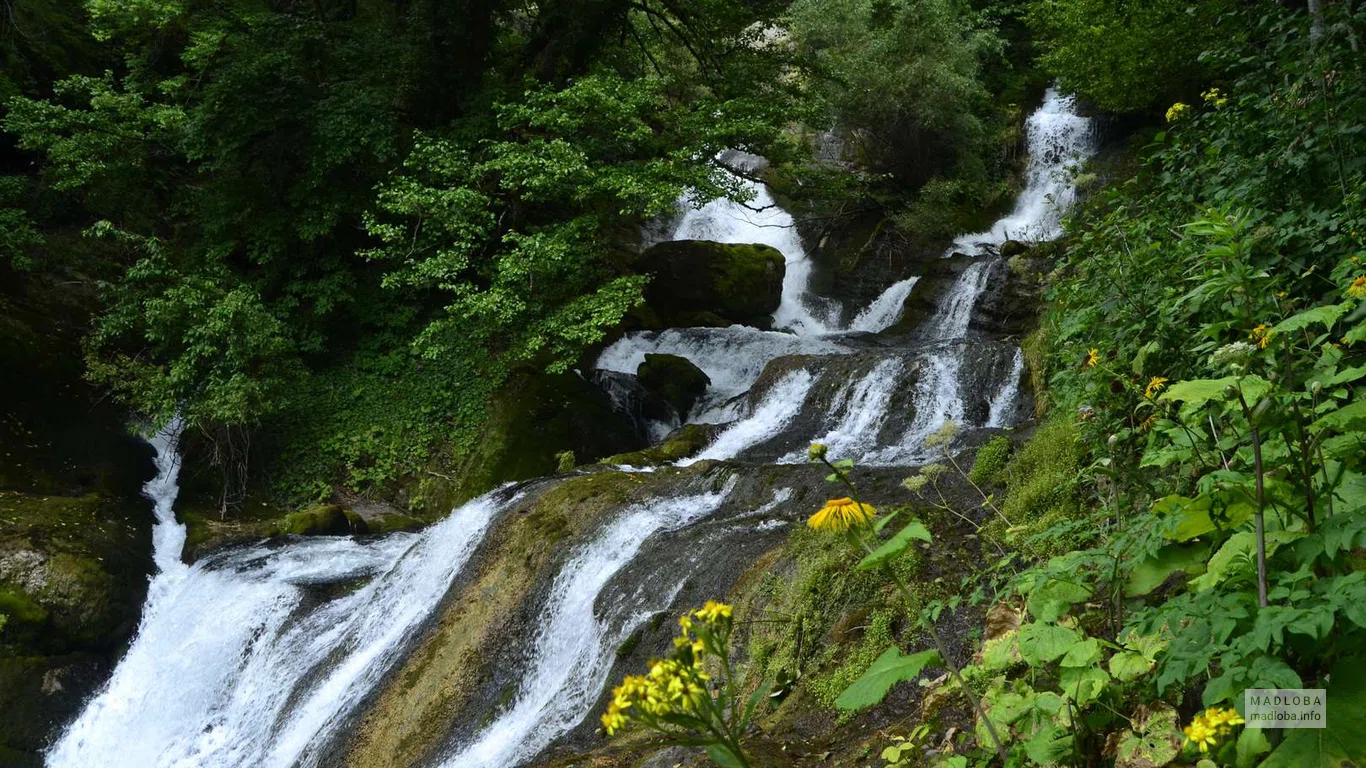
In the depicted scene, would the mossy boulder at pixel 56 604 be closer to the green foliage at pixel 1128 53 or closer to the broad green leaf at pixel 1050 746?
the broad green leaf at pixel 1050 746

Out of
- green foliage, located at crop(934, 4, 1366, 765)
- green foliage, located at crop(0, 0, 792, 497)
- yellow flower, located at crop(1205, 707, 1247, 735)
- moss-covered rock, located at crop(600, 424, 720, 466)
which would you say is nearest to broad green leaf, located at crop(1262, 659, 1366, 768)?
green foliage, located at crop(934, 4, 1366, 765)

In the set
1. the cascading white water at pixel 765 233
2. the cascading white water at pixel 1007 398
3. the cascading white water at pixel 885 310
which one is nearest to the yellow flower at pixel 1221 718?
the cascading white water at pixel 1007 398

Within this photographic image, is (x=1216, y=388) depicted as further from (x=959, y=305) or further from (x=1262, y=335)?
(x=959, y=305)

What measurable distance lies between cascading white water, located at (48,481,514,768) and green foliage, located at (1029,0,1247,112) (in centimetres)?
1277

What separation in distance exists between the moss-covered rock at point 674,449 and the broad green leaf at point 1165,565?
22.2 feet

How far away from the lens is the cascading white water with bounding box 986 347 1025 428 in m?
8.66

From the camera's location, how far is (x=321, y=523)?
9.71m

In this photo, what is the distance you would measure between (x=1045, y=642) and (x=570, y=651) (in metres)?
4.23

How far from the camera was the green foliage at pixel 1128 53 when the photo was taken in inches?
534

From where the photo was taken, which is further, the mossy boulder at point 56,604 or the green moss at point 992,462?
the mossy boulder at point 56,604

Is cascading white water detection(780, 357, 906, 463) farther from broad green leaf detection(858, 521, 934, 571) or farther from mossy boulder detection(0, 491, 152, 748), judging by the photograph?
mossy boulder detection(0, 491, 152, 748)

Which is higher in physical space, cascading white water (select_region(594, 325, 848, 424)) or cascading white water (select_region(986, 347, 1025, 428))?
cascading white water (select_region(594, 325, 848, 424))

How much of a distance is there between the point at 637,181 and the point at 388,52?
455 cm

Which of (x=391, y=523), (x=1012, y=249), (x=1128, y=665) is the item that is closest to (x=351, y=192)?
(x=391, y=523)
